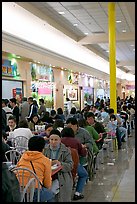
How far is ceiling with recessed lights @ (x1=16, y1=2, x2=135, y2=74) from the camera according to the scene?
33.0 feet

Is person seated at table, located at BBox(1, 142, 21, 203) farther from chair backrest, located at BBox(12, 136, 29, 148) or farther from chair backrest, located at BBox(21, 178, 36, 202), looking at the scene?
chair backrest, located at BBox(12, 136, 29, 148)

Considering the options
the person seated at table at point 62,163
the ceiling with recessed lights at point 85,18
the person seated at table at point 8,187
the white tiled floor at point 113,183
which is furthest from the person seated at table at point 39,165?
the ceiling with recessed lights at point 85,18

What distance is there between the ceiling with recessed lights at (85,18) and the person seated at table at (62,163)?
586 centimetres

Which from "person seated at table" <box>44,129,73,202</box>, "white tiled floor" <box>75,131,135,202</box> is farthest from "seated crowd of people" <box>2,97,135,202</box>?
"white tiled floor" <box>75,131,135,202</box>

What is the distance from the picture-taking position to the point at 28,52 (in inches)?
434

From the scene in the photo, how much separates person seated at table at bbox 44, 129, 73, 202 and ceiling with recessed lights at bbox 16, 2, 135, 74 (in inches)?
231

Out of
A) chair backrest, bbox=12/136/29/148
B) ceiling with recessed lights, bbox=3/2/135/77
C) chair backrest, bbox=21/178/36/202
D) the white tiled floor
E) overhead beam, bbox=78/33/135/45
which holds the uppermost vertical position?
ceiling with recessed lights, bbox=3/2/135/77

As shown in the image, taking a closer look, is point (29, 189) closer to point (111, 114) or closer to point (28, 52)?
point (111, 114)

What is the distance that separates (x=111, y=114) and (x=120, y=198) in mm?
4672

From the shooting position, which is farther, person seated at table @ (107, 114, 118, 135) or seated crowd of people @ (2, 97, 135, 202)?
person seated at table @ (107, 114, 118, 135)

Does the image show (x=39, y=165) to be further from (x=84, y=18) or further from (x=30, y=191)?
(x=84, y=18)

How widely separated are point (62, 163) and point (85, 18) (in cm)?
840

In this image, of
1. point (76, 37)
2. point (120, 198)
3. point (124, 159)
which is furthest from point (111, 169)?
point (76, 37)

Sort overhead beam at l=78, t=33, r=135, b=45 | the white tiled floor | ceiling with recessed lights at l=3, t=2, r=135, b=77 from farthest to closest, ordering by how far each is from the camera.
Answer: overhead beam at l=78, t=33, r=135, b=45
ceiling with recessed lights at l=3, t=2, r=135, b=77
the white tiled floor
